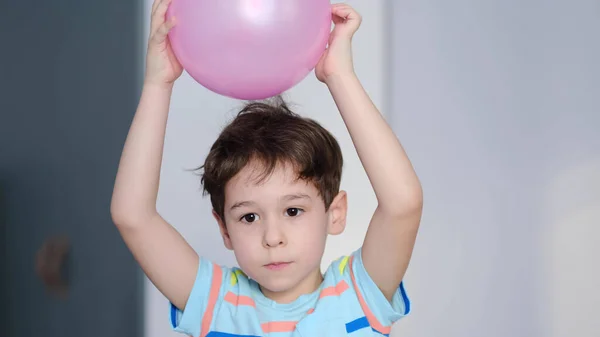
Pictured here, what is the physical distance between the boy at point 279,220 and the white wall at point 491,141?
2.94 ft

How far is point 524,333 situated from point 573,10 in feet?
2.92

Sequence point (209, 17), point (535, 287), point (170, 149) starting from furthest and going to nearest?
point (535, 287)
point (170, 149)
point (209, 17)

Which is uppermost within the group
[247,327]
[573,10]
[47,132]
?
[573,10]

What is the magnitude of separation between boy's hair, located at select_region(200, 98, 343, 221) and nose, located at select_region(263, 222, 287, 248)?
3.3 inches

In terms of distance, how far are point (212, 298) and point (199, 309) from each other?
0.03 meters

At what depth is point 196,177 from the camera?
1927 millimetres

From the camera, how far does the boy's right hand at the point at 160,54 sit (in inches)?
43.4

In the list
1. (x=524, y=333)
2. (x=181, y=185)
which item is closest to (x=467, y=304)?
(x=524, y=333)

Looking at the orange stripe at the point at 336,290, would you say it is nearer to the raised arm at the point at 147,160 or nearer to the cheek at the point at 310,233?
the cheek at the point at 310,233

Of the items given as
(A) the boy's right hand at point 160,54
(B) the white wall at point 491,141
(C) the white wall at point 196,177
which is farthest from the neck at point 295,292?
(B) the white wall at point 491,141

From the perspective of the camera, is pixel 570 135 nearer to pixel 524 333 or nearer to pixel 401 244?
pixel 524 333

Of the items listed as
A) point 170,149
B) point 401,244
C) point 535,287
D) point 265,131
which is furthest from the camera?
point 535,287

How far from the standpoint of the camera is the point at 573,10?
83.2 inches

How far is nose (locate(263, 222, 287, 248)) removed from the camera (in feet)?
3.73
